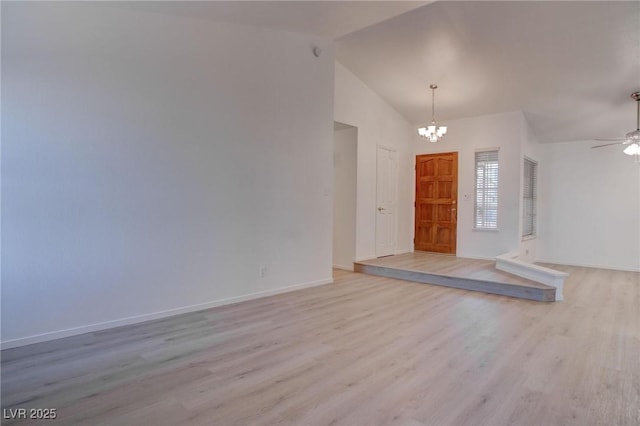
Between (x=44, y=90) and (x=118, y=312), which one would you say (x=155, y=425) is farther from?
(x=44, y=90)

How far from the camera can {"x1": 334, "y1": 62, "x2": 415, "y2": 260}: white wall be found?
6.20 meters

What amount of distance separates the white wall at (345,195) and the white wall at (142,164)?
60.4 inches

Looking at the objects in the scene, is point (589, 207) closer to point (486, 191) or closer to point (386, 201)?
point (486, 191)

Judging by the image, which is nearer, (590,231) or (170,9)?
(170,9)

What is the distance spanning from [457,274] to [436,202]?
99.9 inches

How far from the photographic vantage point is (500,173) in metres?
6.92

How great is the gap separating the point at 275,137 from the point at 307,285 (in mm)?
2188

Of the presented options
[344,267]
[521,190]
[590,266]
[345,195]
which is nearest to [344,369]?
[344,267]

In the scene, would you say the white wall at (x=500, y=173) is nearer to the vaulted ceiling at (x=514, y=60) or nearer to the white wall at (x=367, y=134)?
the vaulted ceiling at (x=514, y=60)

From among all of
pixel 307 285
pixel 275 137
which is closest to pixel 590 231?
pixel 307 285

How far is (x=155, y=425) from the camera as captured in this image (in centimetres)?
Answer: 195

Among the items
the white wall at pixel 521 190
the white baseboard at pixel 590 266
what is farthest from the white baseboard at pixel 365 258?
the white baseboard at pixel 590 266

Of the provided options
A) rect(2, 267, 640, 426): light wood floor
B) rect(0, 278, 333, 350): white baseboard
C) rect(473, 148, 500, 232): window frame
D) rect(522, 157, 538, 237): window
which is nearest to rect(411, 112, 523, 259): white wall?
rect(473, 148, 500, 232): window frame

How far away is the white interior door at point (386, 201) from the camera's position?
23.0 feet
